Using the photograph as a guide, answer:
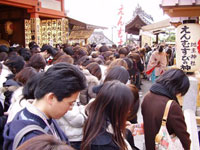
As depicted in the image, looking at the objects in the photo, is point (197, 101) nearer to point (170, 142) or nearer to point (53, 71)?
point (170, 142)

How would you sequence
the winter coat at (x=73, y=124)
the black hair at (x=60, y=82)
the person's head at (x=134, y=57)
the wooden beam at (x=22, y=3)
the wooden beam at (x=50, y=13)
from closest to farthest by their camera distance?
1. the black hair at (x=60, y=82)
2. the winter coat at (x=73, y=124)
3. the person's head at (x=134, y=57)
4. the wooden beam at (x=22, y=3)
5. the wooden beam at (x=50, y=13)

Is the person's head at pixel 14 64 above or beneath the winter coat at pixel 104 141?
above

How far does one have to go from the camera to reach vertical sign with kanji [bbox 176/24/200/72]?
19.2ft

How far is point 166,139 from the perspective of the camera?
2.46 meters

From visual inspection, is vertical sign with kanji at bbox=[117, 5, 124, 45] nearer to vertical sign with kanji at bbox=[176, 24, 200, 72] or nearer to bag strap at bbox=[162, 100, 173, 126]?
vertical sign with kanji at bbox=[176, 24, 200, 72]

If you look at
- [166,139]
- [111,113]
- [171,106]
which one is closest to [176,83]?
[171,106]

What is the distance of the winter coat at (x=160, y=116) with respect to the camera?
2447mm

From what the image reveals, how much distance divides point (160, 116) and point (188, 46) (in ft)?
13.3

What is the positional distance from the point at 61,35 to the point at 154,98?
1153 centimetres

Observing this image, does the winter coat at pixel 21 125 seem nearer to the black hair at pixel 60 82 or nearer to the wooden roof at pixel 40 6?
the black hair at pixel 60 82

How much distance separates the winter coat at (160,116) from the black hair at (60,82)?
1.18 meters

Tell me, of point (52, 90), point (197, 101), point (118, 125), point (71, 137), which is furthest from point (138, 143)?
point (52, 90)

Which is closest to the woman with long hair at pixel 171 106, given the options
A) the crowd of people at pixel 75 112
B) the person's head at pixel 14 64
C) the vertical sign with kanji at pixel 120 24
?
the crowd of people at pixel 75 112

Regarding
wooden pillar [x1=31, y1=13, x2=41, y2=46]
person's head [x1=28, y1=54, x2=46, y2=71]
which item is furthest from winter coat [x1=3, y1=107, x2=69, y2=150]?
wooden pillar [x1=31, y1=13, x2=41, y2=46]
